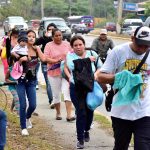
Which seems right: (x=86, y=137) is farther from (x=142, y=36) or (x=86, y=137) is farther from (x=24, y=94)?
(x=142, y=36)

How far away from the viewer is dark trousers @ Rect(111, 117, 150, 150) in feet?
14.9

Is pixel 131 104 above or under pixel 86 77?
above

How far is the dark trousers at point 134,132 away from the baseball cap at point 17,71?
2.47m

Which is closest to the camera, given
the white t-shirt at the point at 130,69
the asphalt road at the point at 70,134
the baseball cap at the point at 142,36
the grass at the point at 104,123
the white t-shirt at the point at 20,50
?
the baseball cap at the point at 142,36

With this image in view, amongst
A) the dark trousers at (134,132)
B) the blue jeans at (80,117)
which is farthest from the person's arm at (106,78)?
the blue jeans at (80,117)

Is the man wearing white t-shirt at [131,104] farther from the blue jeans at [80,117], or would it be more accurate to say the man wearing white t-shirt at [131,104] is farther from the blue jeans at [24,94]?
the blue jeans at [24,94]

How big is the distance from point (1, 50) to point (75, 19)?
216 ft

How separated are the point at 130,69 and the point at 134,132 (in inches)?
25.2

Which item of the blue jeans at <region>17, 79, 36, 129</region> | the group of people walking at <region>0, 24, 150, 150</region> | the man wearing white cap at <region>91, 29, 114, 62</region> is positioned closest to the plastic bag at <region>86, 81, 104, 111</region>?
the group of people walking at <region>0, 24, 150, 150</region>

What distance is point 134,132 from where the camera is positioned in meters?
4.66

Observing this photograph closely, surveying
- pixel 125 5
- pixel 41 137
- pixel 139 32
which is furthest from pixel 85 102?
pixel 125 5

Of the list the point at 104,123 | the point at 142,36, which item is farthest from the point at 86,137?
the point at 142,36

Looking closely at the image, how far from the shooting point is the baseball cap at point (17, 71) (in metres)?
6.87

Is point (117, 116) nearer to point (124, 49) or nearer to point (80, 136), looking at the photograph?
point (124, 49)
